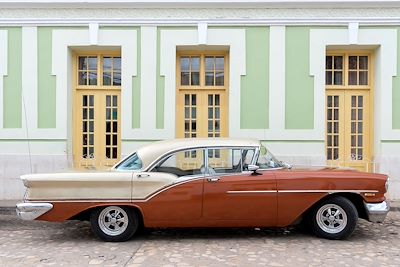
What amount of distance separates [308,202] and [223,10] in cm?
536

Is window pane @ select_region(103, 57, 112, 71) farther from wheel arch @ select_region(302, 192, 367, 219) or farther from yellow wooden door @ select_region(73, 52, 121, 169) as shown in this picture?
wheel arch @ select_region(302, 192, 367, 219)

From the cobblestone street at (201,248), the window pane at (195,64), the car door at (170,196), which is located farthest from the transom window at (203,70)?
the car door at (170,196)

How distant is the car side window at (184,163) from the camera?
659cm

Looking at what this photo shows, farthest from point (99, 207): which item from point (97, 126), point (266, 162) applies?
point (97, 126)

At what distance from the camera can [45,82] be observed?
10227 mm

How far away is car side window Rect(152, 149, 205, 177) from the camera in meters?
6.59

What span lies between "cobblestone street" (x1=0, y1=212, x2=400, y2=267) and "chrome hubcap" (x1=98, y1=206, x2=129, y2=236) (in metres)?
0.20

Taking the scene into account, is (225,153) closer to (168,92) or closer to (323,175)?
(323,175)

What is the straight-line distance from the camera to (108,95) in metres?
10.7

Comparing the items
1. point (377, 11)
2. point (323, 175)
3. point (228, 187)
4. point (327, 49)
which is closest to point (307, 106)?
point (327, 49)

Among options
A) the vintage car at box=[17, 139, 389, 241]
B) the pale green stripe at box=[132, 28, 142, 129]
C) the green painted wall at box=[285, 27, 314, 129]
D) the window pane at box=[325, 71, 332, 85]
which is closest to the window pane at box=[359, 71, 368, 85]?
the window pane at box=[325, 71, 332, 85]

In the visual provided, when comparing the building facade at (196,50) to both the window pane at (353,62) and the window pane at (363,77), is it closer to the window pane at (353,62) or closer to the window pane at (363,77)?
the window pane at (363,77)

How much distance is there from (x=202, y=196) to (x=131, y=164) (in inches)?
46.5

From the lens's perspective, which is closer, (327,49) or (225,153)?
(225,153)
